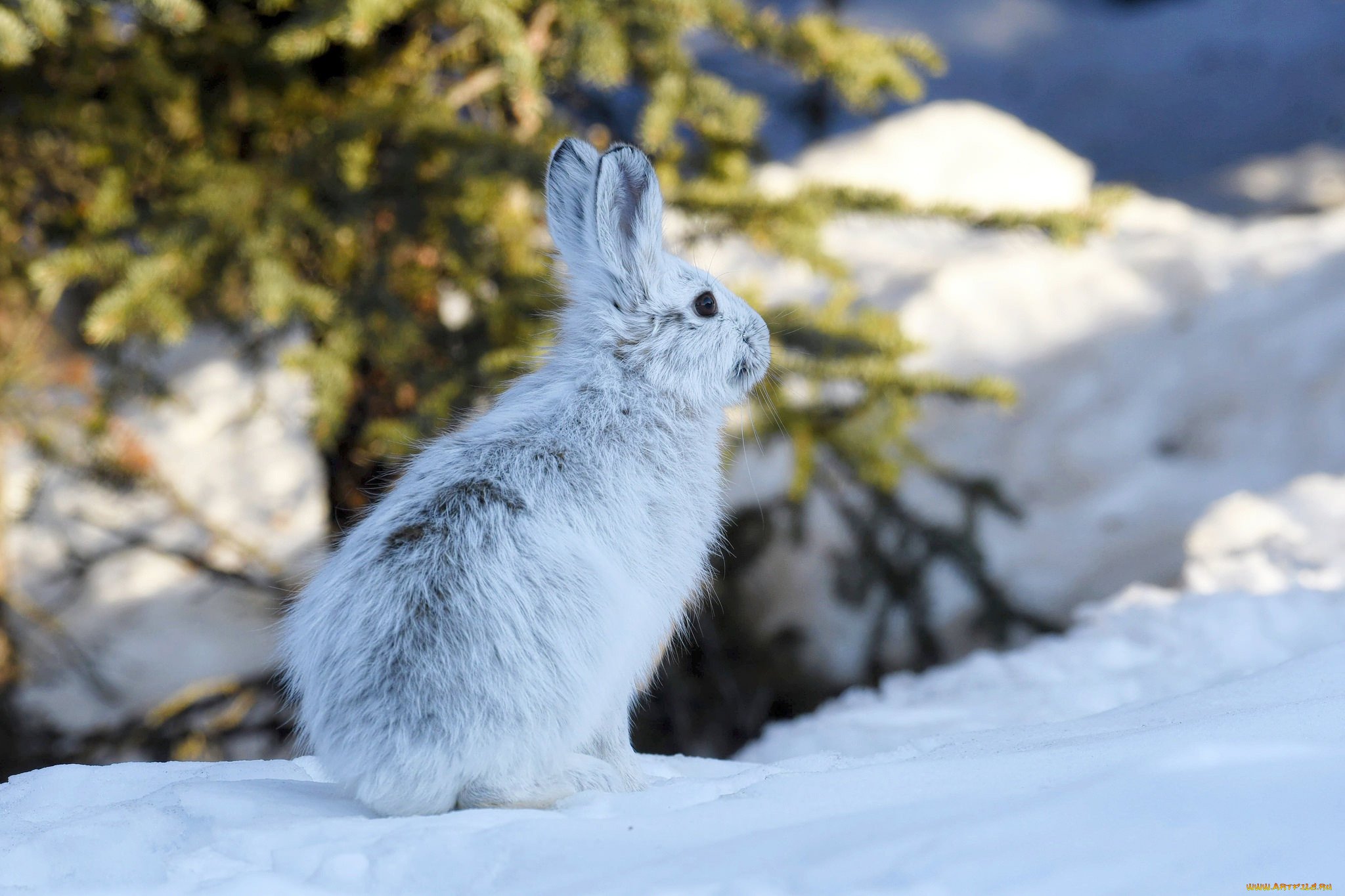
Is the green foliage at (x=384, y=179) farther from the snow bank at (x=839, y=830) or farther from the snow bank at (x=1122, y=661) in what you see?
the snow bank at (x=839, y=830)

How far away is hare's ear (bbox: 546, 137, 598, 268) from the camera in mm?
2459

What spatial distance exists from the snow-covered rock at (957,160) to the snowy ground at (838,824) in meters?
6.81

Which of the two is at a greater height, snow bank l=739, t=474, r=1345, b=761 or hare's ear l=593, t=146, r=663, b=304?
hare's ear l=593, t=146, r=663, b=304

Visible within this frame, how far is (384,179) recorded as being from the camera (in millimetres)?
4336

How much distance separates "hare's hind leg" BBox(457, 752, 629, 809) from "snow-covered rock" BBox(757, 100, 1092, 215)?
695 cm

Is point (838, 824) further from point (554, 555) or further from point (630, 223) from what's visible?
point (630, 223)

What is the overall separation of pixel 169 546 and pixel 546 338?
13.0 ft

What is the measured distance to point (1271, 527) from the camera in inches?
194

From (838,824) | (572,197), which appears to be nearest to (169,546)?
(572,197)

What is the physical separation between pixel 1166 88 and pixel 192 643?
788 centimetres

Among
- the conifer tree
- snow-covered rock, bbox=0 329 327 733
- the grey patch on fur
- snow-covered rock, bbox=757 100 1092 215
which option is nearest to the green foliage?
the conifer tree

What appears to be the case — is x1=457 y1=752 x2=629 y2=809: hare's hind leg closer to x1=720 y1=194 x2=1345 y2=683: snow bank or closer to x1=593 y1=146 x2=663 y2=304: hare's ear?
x1=593 y1=146 x2=663 y2=304: hare's ear

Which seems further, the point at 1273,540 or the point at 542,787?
the point at 1273,540

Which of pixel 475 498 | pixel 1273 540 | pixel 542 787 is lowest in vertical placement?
pixel 542 787
